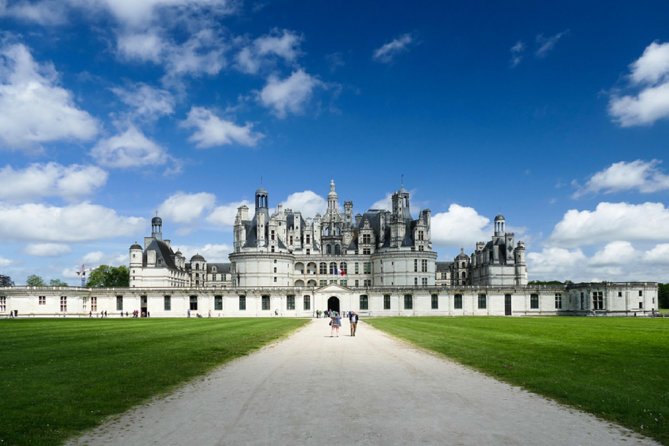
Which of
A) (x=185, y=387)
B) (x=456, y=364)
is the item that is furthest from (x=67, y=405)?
(x=456, y=364)

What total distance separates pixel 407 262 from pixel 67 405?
90.2m

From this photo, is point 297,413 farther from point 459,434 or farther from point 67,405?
point 67,405

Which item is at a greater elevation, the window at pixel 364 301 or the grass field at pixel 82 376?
the grass field at pixel 82 376

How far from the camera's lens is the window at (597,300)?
88.9 metres

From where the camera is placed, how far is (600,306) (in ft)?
292

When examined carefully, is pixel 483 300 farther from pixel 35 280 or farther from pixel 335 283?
pixel 35 280

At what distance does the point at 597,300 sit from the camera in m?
89.3

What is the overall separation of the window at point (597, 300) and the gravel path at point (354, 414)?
252ft

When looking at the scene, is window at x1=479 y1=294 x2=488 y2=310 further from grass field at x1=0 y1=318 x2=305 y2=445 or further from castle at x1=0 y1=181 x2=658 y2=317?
grass field at x1=0 y1=318 x2=305 y2=445

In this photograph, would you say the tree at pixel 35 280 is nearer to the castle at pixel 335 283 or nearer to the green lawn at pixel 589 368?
the castle at pixel 335 283

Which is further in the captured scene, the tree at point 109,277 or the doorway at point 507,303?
the tree at point 109,277

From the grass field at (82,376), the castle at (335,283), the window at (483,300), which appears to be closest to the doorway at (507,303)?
the castle at (335,283)

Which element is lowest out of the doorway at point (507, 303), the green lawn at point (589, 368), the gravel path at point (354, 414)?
the doorway at point (507, 303)

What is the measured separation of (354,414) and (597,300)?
85569mm
